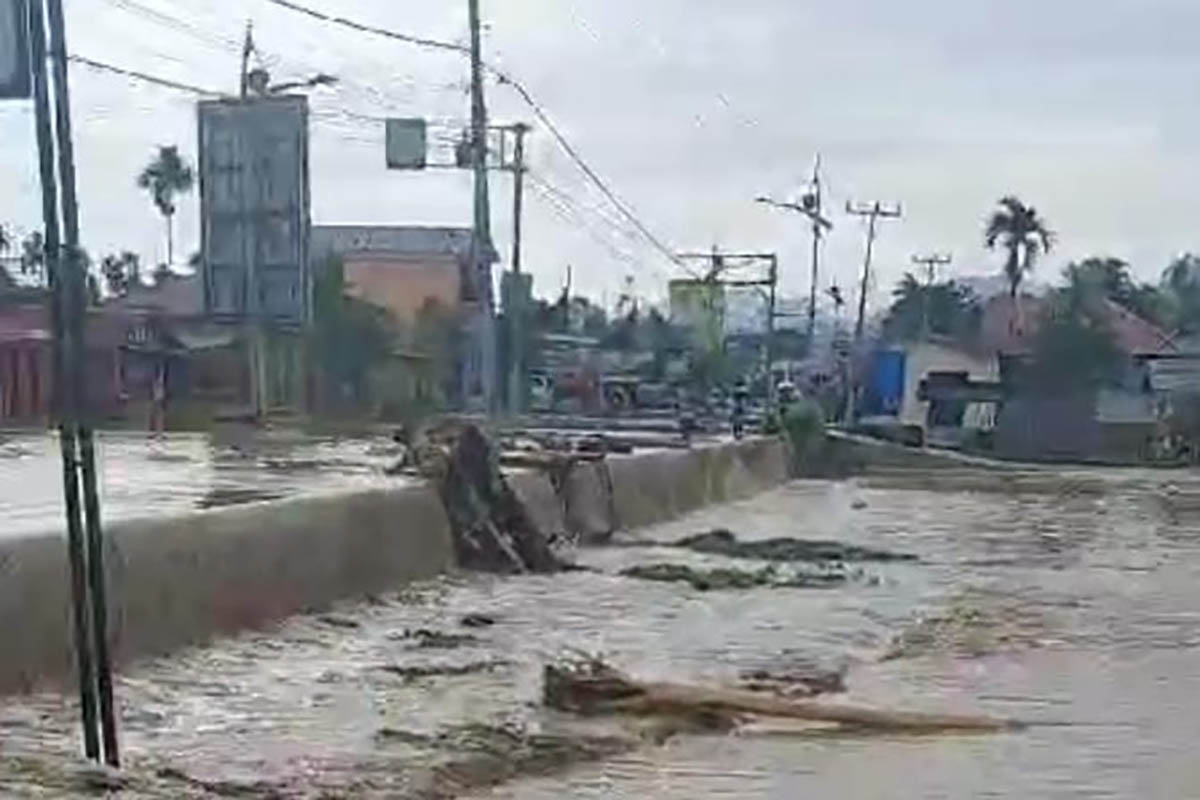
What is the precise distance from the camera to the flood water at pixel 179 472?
18859 mm

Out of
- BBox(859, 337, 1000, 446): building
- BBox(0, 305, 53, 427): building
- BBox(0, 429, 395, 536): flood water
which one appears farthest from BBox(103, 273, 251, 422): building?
BBox(859, 337, 1000, 446): building

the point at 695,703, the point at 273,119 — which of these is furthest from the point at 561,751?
the point at 273,119

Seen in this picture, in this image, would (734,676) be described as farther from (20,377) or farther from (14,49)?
(20,377)

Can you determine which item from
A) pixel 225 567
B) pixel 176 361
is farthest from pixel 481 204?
pixel 225 567

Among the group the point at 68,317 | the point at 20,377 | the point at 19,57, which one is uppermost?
the point at 19,57

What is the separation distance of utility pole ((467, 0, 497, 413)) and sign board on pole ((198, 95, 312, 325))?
23.8 ft

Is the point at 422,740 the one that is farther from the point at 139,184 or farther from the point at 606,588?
the point at 139,184

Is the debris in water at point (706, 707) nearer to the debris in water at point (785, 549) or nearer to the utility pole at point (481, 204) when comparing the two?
the debris in water at point (785, 549)

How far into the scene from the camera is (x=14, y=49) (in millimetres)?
8047

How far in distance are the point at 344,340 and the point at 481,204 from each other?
70.4ft

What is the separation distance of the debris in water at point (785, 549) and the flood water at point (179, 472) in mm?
3399

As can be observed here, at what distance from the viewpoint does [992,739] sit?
12.4 meters

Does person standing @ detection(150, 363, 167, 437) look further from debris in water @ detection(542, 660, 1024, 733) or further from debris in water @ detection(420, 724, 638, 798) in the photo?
debris in water @ detection(420, 724, 638, 798)

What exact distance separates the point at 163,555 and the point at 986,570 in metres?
11.5
